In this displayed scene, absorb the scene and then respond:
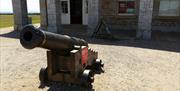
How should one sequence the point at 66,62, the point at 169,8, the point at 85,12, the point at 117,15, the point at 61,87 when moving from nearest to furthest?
the point at 66,62 → the point at 61,87 → the point at 169,8 → the point at 117,15 → the point at 85,12

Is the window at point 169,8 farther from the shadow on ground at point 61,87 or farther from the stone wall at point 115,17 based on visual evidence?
the shadow on ground at point 61,87

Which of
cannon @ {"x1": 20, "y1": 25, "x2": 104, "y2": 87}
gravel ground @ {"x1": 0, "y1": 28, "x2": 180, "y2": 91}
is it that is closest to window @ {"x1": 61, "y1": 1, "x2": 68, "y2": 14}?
gravel ground @ {"x1": 0, "y1": 28, "x2": 180, "y2": 91}

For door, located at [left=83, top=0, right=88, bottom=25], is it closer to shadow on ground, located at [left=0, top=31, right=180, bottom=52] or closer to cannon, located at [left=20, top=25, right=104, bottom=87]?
shadow on ground, located at [left=0, top=31, right=180, bottom=52]

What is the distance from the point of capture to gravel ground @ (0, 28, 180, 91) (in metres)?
4.91

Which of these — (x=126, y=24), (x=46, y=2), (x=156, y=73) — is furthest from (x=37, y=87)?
(x=126, y=24)

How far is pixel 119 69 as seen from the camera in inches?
244

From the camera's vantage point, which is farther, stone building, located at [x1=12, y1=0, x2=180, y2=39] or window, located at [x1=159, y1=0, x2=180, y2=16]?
window, located at [x1=159, y1=0, x2=180, y2=16]

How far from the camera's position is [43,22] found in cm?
1409

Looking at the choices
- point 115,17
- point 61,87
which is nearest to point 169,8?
point 115,17

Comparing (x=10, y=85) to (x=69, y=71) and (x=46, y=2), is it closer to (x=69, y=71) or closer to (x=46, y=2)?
(x=69, y=71)

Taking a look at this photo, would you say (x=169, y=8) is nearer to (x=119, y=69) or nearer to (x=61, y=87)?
(x=119, y=69)

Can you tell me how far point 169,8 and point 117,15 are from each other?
11.8 ft

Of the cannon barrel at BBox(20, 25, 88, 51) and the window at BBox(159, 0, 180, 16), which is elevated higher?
the window at BBox(159, 0, 180, 16)

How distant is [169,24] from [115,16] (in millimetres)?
3757
